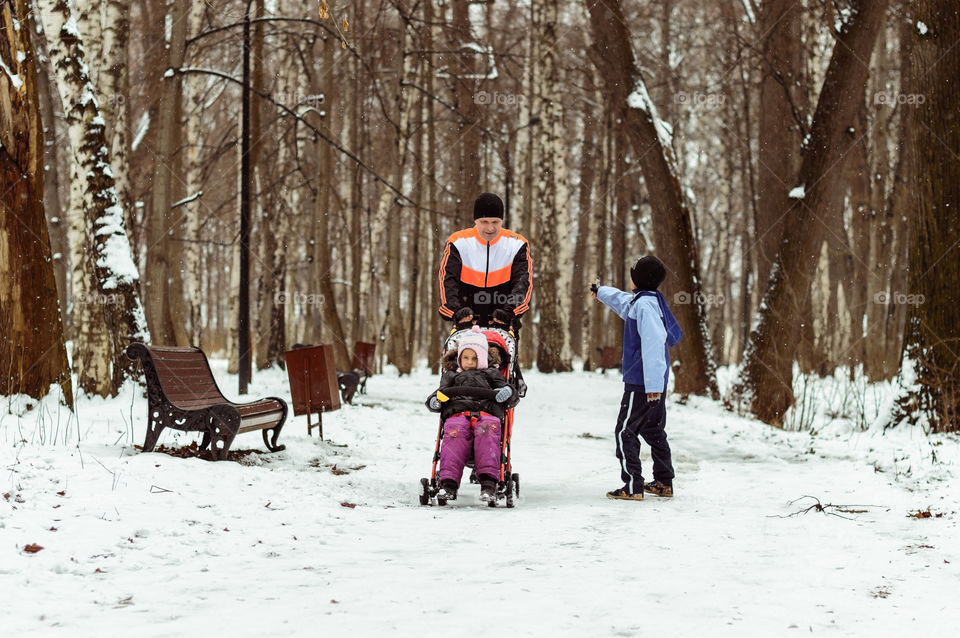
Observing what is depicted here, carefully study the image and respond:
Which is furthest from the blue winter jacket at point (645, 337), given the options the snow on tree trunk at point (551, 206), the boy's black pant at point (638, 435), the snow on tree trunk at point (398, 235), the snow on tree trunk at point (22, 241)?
the snow on tree trunk at point (551, 206)

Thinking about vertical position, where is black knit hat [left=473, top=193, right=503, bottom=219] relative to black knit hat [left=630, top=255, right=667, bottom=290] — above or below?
above

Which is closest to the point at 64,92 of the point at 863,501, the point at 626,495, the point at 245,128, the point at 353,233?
the point at 245,128

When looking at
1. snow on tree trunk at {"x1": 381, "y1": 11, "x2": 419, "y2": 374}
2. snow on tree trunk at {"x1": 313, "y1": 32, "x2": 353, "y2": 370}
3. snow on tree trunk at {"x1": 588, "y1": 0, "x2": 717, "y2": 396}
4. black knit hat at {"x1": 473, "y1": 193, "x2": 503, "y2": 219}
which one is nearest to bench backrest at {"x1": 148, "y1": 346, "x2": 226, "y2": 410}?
black knit hat at {"x1": 473, "y1": 193, "x2": 503, "y2": 219}

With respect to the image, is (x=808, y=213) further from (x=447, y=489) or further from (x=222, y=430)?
(x=222, y=430)

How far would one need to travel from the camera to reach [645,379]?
22.3 feet

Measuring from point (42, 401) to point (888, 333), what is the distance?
18.8 meters

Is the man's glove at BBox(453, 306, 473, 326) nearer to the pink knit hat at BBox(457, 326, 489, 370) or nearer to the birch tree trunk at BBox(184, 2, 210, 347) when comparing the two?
the pink knit hat at BBox(457, 326, 489, 370)

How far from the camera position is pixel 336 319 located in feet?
61.7

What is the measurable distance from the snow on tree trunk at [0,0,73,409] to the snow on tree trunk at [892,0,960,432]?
28.1ft

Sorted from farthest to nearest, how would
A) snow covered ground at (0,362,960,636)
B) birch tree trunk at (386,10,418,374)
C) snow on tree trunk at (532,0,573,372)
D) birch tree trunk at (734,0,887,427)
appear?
snow on tree trunk at (532,0,573,372)
birch tree trunk at (386,10,418,374)
birch tree trunk at (734,0,887,427)
snow covered ground at (0,362,960,636)

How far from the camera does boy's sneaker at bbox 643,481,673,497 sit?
22.6 ft

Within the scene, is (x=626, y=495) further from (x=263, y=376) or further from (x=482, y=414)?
(x=263, y=376)

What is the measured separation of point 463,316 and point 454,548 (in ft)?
7.65

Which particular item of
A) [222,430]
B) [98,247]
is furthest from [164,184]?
[222,430]
